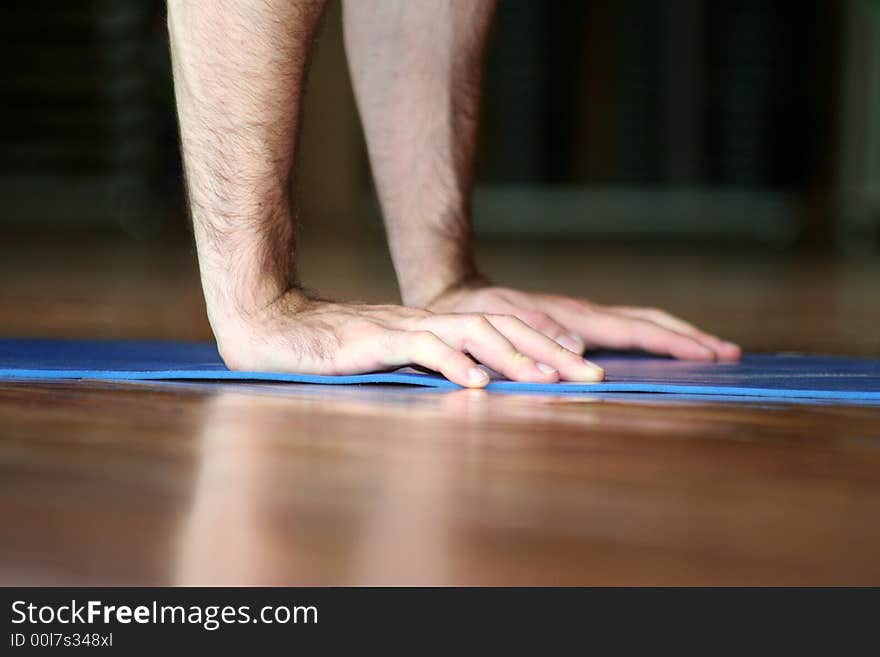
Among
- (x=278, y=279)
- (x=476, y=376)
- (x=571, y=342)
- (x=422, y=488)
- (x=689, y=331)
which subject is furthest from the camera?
(x=689, y=331)

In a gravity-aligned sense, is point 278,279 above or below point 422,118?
below

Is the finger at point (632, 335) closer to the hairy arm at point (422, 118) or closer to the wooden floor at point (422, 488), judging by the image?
the hairy arm at point (422, 118)

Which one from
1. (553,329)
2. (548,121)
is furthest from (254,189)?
(548,121)

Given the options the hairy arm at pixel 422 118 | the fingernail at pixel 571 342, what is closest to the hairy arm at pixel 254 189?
the fingernail at pixel 571 342

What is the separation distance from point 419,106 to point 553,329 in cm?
33

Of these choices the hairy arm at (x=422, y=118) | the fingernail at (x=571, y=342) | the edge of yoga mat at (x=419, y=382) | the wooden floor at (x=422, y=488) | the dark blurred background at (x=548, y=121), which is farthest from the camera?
the dark blurred background at (x=548, y=121)

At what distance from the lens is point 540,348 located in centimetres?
98

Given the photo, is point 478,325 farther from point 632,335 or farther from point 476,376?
point 632,335

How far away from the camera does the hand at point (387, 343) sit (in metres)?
0.95

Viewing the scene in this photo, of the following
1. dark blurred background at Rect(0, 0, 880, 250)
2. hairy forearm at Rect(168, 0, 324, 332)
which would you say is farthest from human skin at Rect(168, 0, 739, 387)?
dark blurred background at Rect(0, 0, 880, 250)

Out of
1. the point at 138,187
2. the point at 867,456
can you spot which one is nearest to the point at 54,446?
the point at 867,456

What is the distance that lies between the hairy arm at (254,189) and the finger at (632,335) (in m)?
0.26

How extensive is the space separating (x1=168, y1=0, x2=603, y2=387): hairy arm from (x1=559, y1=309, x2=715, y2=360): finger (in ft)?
0.85
